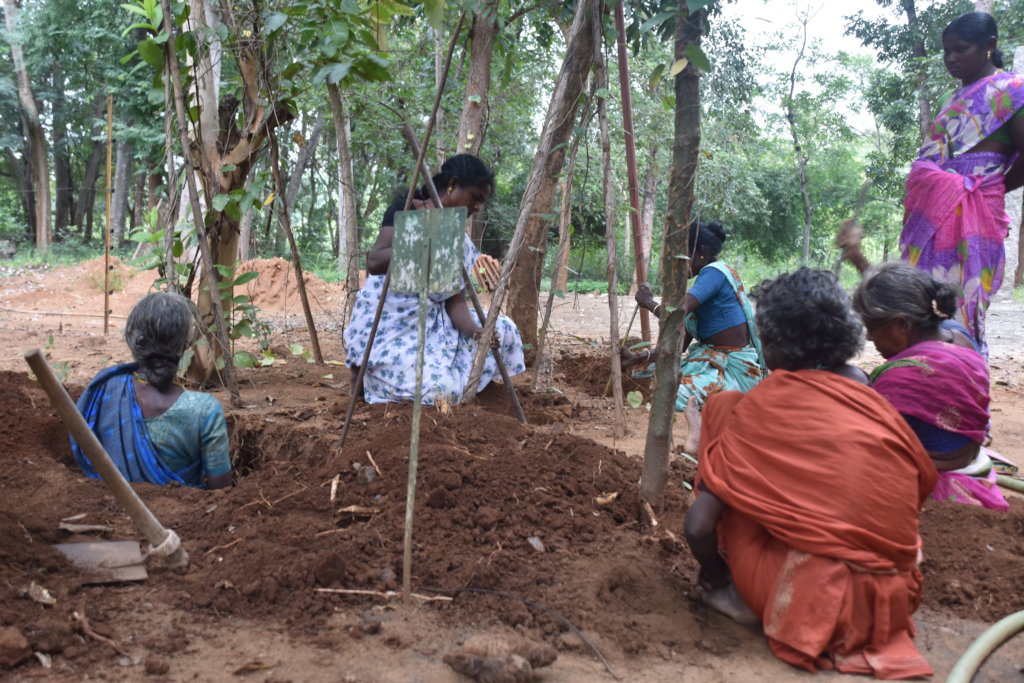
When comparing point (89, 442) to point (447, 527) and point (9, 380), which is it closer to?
point (447, 527)

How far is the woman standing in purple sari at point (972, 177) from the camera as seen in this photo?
3.45 metres

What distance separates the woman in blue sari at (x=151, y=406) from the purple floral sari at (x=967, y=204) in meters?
3.35

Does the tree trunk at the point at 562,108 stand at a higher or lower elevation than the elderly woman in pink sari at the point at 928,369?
higher

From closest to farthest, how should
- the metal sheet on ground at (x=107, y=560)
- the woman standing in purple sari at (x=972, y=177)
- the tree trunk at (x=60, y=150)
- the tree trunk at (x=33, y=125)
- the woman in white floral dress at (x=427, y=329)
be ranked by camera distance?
the metal sheet on ground at (x=107, y=560), the woman standing in purple sari at (x=972, y=177), the woman in white floral dress at (x=427, y=329), the tree trunk at (x=33, y=125), the tree trunk at (x=60, y=150)

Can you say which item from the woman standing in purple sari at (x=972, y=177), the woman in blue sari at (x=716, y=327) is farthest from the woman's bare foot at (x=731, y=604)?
the woman standing in purple sari at (x=972, y=177)

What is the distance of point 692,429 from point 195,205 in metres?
2.87

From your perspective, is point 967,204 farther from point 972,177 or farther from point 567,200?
A: point 567,200

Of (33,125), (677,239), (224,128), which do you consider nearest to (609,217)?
(677,239)

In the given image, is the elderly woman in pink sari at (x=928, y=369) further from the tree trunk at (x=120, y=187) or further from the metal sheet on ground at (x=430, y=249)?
the tree trunk at (x=120, y=187)

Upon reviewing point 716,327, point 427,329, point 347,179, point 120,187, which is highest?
point 120,187

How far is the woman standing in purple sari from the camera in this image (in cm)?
345

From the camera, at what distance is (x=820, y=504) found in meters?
1.90

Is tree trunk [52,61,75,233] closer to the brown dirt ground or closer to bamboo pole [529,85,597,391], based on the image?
bamboo pole [529,85,597,391]

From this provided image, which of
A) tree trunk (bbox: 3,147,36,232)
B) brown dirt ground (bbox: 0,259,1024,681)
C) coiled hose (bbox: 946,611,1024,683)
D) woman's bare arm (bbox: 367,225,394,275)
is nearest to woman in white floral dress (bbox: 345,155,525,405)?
woman's bare arm (bbox: 367,225,394,275)
